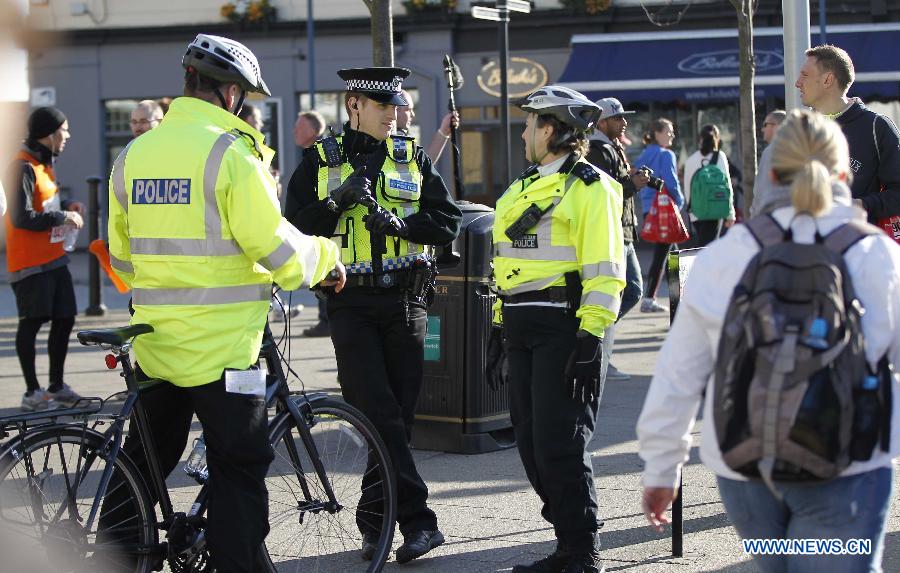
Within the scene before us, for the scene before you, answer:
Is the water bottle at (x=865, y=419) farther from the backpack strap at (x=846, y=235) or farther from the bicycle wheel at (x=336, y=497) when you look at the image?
the bicycle wheel at (x=336, y=497)

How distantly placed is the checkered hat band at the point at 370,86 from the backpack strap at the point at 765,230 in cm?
252

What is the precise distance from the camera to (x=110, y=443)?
407 cm

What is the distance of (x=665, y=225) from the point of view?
11734 millimetres

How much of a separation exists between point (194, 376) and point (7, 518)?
2.25 ft

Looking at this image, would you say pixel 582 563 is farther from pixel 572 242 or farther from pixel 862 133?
pixel 862 133

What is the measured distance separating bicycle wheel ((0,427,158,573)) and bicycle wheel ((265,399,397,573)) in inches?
26.7

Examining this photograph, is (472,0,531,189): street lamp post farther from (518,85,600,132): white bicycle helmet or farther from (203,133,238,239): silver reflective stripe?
(203,133,238,239): silver reflective stripe

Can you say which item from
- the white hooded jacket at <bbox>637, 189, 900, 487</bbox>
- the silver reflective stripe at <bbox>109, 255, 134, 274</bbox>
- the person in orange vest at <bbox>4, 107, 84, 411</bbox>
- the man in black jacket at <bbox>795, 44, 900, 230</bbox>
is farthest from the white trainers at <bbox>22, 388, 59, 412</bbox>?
the white hooded jacket at <bbox>637, 189, 900, 487</bbox>

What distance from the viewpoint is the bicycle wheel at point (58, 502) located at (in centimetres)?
390

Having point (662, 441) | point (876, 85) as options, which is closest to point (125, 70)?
point (876, 85)

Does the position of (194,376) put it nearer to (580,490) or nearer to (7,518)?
(7,518)

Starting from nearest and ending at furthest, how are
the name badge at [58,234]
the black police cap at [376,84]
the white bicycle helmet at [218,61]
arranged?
the white bicycle helmet at [218,61] → the black police cap at [376,84] → the name badge at [58,234]

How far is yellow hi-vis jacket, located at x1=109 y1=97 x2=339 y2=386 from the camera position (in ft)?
13.2

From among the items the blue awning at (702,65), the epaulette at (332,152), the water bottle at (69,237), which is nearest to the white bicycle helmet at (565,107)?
the epaulette at (332,152)
